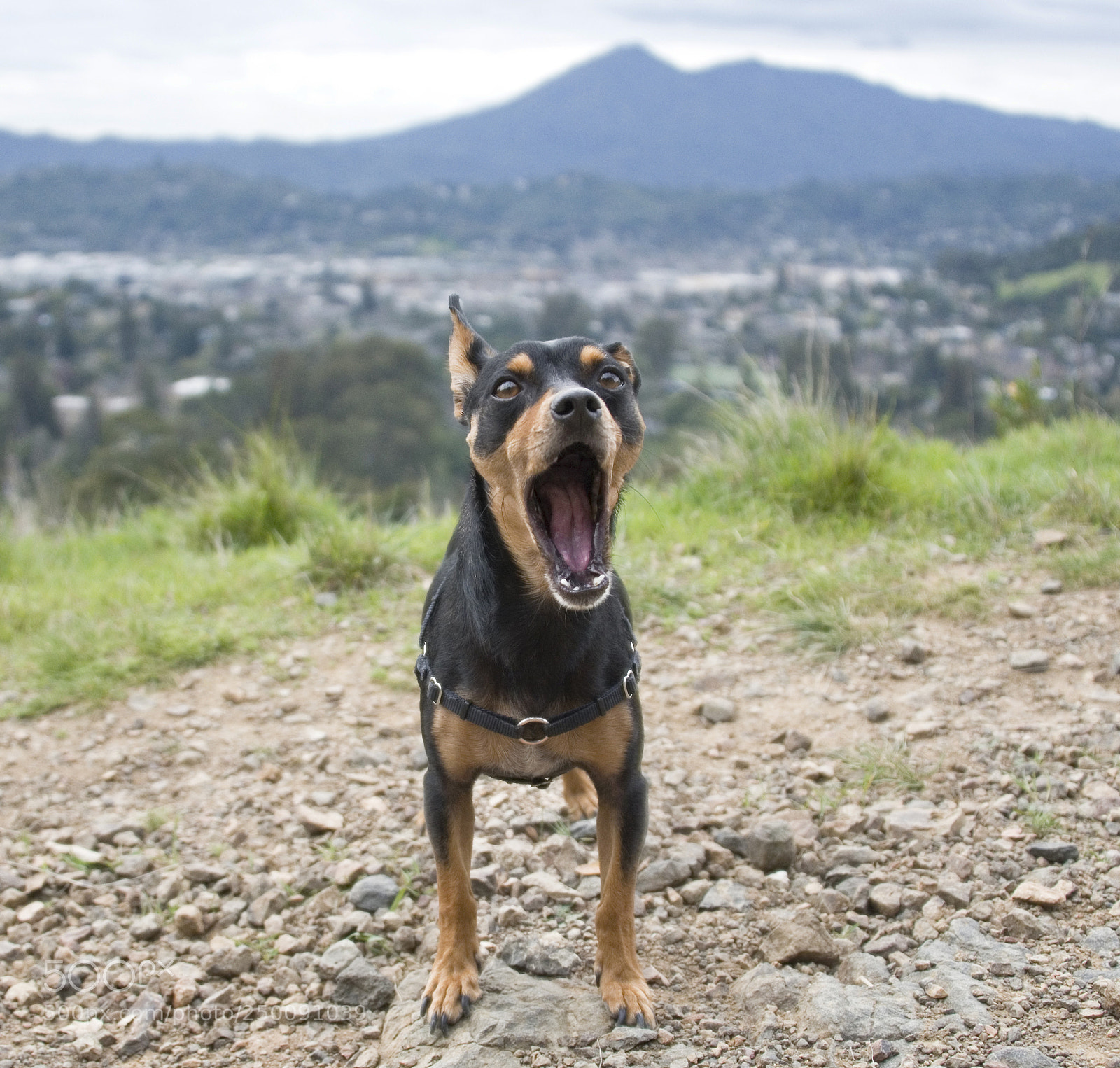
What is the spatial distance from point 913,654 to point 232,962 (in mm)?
2855

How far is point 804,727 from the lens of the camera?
156 inches

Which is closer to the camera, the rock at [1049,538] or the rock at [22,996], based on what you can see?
the rock at [22,996]

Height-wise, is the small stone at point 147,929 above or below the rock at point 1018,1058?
below

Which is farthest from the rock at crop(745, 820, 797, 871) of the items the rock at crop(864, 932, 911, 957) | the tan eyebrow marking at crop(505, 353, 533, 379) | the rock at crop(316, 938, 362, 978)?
the tan eyebrow marking at crop(505, 353, 533, 379)

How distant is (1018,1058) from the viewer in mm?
2219

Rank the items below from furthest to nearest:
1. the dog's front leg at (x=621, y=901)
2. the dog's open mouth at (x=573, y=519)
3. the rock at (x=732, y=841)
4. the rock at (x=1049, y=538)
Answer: the rock at (x=1049, y=538), the rock at (x=732, y=841), the dog's front leg at (x=621, y=901), the dog's open mouth at (x=573, y=519)

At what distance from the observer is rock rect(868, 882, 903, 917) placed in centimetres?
294

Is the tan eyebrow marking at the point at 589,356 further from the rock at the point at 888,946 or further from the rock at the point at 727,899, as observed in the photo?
the rock at the point at 888,946

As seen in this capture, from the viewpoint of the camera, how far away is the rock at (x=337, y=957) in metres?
2.89

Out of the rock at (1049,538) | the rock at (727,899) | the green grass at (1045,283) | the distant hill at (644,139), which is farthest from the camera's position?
the distant hill at (644,139)

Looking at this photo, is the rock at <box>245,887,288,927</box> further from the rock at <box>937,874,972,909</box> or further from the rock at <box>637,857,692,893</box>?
the rock at <box>937,874,972,909</box>

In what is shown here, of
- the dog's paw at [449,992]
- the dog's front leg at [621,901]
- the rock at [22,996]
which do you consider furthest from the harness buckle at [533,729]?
the rock at [22,996]

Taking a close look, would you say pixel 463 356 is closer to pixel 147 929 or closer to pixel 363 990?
pixel 363 990

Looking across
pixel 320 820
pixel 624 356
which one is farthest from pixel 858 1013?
pixel 320 820
